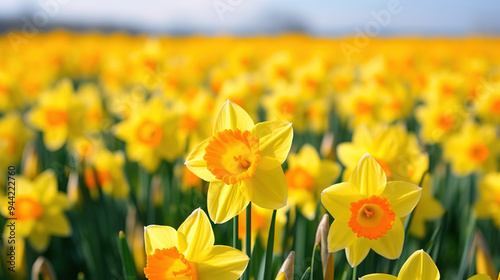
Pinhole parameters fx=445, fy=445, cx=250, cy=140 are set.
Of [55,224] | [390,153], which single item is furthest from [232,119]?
[55,224]

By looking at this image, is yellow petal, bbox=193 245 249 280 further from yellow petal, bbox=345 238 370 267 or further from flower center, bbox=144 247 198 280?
yellow petal, bbox=345 238 370 267

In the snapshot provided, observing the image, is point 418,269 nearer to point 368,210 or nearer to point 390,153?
point 368,210

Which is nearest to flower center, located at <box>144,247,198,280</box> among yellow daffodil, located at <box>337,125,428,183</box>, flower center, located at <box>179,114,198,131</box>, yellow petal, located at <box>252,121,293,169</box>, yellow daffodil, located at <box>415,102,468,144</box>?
yellow petal, located at <box>252,121,293,169</box>

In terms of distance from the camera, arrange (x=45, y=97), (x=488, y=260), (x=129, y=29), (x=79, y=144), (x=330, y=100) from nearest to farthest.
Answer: (x=488, y=260), (x=79, y=144), (x=45, y=97), (x=330, y=100), (x=129, y=29)

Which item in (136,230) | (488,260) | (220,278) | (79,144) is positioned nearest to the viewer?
(220,278)

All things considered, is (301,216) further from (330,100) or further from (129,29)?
(129,29)

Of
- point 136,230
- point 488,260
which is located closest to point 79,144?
point 136,230

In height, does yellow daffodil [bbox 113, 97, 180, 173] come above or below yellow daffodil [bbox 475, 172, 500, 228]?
above
